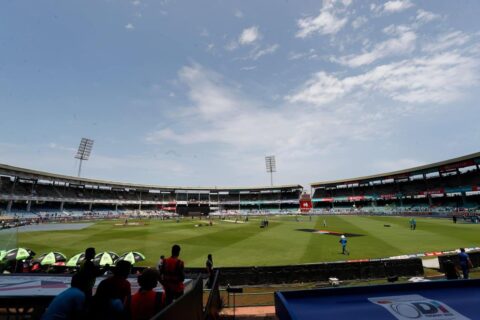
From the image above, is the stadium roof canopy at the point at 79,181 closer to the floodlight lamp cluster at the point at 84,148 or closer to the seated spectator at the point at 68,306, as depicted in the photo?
the floodlight lamp cluster at the point at 84,148

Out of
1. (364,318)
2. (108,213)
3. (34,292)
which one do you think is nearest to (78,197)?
(108,213)

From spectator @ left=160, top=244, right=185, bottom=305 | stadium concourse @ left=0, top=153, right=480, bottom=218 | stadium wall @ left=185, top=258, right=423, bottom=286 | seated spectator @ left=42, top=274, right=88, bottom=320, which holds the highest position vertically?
stadium concourse @ left=0, top=153, right=480, bottom=218

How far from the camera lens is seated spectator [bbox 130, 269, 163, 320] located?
3.80 m

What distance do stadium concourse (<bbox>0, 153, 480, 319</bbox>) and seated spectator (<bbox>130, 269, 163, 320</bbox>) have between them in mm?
10379

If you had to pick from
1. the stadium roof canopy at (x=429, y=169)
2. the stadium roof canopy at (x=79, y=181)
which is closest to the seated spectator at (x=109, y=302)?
the stadium roof canopy at (x=429, y=169)

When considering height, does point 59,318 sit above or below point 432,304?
below

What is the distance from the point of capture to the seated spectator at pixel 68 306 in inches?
131

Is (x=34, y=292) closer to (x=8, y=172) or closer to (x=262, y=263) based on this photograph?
(x=262, y=263)

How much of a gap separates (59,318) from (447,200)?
86.8 meters

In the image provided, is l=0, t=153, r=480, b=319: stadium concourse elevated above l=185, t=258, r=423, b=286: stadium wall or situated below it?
above

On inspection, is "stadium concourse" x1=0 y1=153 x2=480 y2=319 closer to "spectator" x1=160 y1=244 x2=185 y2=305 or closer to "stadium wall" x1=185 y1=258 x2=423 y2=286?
"stadium wall" x1=185 y1=258 x2=423 y2=286

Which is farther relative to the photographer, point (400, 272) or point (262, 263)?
point (262, 263)

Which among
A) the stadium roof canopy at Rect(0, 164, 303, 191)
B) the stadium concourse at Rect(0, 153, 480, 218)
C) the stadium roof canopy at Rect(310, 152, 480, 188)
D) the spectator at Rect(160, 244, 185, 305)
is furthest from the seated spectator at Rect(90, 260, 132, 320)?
the stadium roof canopy at Rect(0, 164, 303, 191)

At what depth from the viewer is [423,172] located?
69312 mm
